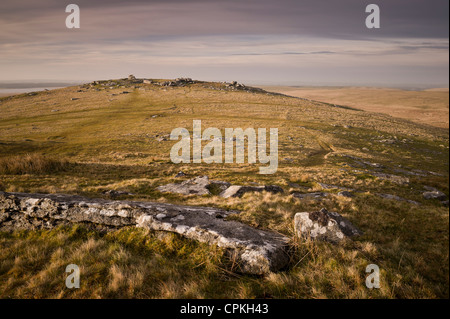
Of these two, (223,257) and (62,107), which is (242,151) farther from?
(62,107)

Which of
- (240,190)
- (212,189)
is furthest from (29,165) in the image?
(240,190)

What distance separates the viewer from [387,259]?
→ 16.1 ft

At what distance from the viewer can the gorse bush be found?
1778 centimetres

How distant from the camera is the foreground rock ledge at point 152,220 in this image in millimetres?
5086

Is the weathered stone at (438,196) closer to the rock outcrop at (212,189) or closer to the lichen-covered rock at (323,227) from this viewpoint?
the lichen-covered rock at (323,227)

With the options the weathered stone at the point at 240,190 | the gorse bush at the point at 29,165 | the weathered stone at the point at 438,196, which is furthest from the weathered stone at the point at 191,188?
the gorse bush at the point at 29,165

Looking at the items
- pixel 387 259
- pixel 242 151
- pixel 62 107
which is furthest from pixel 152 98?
pixel 387 259

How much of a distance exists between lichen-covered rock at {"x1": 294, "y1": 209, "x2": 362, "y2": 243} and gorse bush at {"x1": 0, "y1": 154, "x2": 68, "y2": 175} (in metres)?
22.2

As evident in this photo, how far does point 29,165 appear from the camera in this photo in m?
18.6

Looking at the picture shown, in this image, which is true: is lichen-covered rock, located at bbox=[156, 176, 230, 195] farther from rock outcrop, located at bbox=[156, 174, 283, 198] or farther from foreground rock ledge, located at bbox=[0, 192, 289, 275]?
foreground rock ledge, located at bbox=[0, 192, 289, 275]

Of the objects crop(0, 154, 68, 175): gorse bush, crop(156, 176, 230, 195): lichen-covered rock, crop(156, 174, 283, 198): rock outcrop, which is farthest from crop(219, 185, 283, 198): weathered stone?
crop(0, 154, 68, 175): gorse bush

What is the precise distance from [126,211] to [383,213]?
923 cm

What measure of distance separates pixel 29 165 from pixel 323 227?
24097 millimetres
